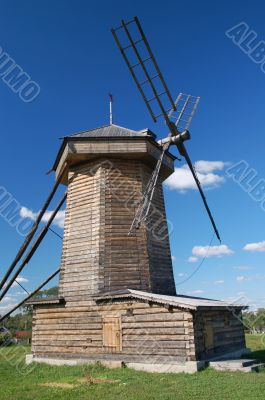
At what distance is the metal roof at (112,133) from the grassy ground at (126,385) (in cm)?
966

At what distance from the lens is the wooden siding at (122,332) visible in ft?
38.5

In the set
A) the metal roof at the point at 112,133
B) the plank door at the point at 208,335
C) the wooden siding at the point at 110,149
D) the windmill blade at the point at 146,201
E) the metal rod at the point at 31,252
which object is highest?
the metal roof at the point at 112,133

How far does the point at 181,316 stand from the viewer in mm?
11781

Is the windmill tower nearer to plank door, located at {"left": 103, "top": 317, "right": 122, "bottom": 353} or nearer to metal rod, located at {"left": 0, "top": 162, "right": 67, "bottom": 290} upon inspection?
metal rod, located at {"left": 0, "top": 162, "right": 67, "bottom": 290}

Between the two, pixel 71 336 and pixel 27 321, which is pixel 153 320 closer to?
pixel 71 336

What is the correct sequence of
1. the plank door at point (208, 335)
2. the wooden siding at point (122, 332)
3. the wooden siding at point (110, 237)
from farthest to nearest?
the wooden siding at point (110, 237)
the plank door at point (208, 335)
the wooden siding at point (122, 332)

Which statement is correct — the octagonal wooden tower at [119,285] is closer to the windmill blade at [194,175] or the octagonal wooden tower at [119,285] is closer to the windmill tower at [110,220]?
the windmill tower at [110,220]

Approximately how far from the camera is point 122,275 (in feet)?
46.8

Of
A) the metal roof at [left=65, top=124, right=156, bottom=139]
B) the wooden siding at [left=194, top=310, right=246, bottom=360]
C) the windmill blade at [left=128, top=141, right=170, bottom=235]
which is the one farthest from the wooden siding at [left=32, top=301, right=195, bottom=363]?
the metal roof at [left=65, top=124, right=156, bottom=139]

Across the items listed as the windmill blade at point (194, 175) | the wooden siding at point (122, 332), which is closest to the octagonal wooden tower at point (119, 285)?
the wooden siding at point (122, 332)

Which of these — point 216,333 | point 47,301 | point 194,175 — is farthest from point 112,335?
point 194,175

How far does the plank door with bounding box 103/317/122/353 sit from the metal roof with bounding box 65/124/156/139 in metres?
7.93

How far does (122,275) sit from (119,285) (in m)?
0.41

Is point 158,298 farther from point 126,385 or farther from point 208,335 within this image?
point 126,385
